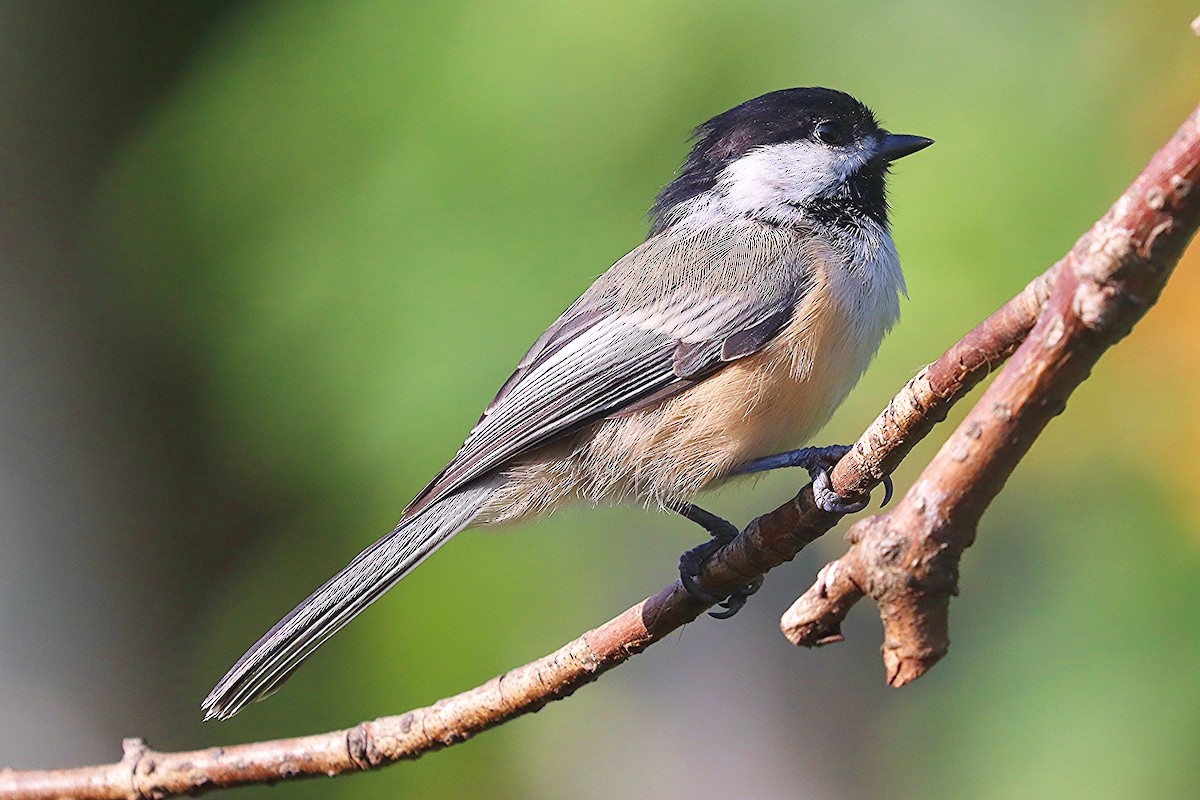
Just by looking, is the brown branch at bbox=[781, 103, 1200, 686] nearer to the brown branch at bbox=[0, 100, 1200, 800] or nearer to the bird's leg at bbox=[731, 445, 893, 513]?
the bird's leg at bbox=[731, 445, 893, 513]

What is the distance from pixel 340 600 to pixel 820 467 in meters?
0.77

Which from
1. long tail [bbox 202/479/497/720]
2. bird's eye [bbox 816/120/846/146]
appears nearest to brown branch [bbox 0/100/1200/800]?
long tail [bbox 202/479/497/720]

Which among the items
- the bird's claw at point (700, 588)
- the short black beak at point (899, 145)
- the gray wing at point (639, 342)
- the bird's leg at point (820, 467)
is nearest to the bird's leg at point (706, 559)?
the bird's claw at point (700, 588)

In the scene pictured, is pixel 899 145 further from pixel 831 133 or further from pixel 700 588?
pixel 700 588

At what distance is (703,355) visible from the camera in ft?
6.29

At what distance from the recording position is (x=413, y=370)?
2043 millimetres

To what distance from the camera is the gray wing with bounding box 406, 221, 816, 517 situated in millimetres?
1921

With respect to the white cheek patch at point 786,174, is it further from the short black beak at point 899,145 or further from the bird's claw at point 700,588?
the bird's claw at point 700,588

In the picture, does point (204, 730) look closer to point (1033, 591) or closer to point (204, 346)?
point (204, 346)

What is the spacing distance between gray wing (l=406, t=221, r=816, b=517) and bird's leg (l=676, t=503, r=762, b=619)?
0.72 ft

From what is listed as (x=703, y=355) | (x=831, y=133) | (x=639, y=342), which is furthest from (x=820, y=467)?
(x=831, y=133)

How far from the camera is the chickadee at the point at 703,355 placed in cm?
184

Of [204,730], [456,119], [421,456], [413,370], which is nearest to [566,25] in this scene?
[456,119]

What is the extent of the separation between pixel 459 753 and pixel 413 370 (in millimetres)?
732
